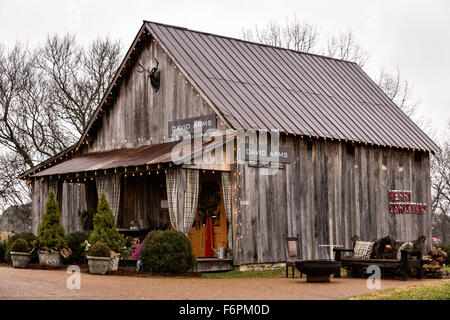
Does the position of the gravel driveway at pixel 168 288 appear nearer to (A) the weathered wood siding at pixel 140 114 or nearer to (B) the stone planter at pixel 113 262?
(B) the stone planter at pixel 113 262

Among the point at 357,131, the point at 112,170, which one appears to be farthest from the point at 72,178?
the point at 357,131

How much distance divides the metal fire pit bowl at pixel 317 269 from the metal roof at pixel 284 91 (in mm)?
5108

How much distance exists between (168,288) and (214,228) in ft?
24.3

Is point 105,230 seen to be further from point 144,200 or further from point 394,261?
point 394,261

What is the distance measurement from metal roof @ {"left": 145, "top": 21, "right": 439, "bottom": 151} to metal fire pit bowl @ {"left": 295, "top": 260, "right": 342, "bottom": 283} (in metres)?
5.11

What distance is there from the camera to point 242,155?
20.9 meters

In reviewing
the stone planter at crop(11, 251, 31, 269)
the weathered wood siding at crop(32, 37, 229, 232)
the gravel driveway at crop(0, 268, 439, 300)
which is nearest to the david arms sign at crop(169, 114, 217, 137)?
the weathered wood siding at crop(32, 37, 229, 232)

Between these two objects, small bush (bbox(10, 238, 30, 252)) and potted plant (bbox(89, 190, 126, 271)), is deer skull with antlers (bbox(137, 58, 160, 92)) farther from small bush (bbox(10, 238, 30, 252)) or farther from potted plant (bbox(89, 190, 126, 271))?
small bush (bbox(10, 238, 30, 252))

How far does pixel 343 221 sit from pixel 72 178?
8616 millimetres

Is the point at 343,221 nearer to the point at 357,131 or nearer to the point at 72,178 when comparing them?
the point at 357,131

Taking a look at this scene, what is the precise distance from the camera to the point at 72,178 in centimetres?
2398

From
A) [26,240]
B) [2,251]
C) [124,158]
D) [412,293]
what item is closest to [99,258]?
[26,240]

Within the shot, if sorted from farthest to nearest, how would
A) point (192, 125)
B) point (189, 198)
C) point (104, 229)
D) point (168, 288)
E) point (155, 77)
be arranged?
point (155, 77)
point (192, 125)
point (189, 198)
point (104, 229)
point (168, 288)

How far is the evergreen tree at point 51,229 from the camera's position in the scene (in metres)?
20.7
